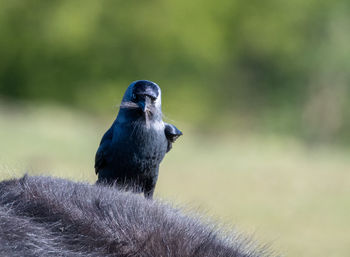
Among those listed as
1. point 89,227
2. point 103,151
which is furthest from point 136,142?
point 89,227

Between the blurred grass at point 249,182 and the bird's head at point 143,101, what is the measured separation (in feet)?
10.00

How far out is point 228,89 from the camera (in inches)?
1117

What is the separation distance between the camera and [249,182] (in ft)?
27.9

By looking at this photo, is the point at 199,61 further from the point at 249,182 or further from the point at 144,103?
the point at 144,103

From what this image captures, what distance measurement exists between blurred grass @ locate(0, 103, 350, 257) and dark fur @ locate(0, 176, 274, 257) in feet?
11.5

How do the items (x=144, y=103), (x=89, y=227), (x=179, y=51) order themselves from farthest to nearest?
(x=179, y=51), (x=144, y=103), (x=89, y=227)

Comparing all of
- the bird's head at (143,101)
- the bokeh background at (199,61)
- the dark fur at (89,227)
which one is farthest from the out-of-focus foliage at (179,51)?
the dark fur at (89,227)

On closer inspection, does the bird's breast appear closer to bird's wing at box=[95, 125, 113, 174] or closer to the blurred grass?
bird's wing at box=[95, 125, 113, 174]

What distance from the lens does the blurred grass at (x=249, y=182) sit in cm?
643

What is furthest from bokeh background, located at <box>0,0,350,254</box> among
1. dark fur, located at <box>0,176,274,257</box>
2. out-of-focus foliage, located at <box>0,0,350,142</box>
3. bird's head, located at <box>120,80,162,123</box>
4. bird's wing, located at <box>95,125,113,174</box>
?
dark fur, located at <box>0,176,274,257</box>

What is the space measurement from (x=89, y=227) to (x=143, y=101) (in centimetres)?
78

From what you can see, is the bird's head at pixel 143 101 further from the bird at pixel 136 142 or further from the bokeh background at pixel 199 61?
the bokeh background at pixel 199 61

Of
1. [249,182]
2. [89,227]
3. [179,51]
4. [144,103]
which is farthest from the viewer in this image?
[179,51]

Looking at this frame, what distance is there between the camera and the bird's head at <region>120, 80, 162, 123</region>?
8.29 ft
